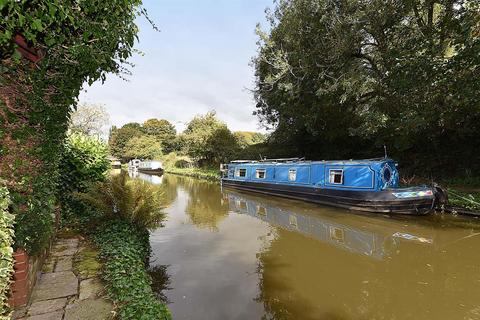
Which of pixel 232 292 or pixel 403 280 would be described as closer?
pixel 232 292

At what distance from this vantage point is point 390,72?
13.4 meters

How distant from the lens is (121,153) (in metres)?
71.1

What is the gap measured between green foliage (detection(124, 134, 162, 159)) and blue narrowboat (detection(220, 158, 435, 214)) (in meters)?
41.7

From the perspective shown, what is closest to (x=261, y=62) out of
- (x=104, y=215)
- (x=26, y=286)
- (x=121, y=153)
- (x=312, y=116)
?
(x=312, y=116)

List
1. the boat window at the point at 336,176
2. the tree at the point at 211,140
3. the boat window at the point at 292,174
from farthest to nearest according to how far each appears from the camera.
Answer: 1. the tree at the point at 211,140
2. the boat window at the point at 292,174
3. the boat window at the point at 336,176

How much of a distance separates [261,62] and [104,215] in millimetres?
17466

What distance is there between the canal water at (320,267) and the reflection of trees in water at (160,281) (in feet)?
0.07

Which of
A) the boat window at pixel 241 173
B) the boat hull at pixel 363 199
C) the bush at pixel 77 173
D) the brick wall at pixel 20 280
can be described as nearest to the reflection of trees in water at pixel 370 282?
the boat hull at pixel 363 199

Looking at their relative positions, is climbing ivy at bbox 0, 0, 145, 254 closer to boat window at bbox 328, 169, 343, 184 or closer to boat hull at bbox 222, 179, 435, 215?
boat hull at bbox 222, 179, 435, 215

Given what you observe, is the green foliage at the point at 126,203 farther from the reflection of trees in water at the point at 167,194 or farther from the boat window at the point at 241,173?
the boat window at the point at 241,173

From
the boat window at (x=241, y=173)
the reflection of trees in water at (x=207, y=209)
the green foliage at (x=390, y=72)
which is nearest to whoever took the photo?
the green foliage at (x=390, y=72)

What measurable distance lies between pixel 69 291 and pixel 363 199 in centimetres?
1106

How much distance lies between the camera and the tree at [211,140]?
34.0 meters

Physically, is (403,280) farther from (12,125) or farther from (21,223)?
(12,125)
